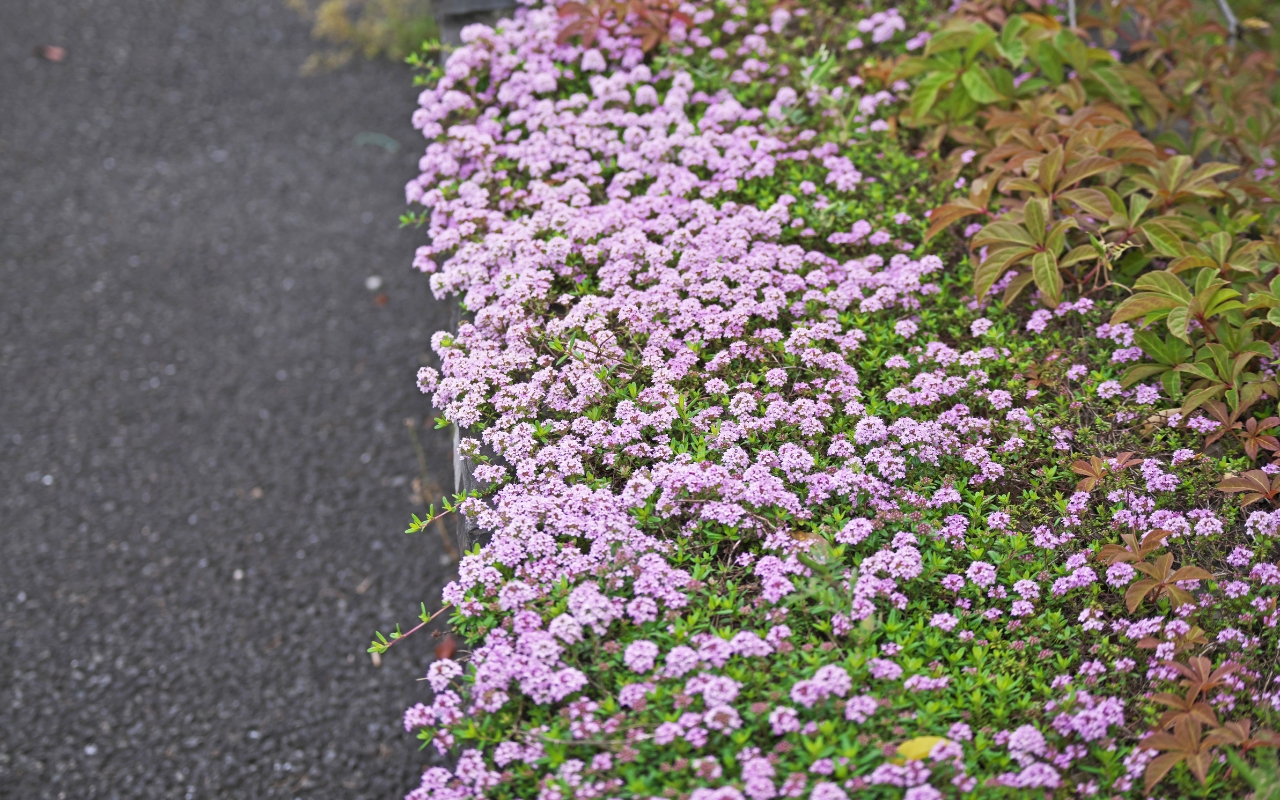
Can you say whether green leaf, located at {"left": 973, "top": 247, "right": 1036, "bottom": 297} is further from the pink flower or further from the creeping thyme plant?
the pink flower

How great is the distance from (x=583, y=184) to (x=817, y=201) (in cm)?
78

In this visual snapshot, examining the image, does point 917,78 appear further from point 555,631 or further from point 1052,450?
point 555,631

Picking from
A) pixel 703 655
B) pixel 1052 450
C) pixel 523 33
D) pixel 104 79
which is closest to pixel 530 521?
pixel 703 655

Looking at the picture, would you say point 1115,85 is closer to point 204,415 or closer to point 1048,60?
point 1048,60

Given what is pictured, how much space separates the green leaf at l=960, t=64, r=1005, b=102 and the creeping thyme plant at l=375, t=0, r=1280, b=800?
0.5 inches

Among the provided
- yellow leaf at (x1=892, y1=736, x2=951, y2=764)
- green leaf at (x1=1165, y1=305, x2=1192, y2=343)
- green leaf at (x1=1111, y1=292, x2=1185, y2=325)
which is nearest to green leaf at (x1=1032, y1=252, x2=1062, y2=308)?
green leaf at (x1=1111, y1=292, x2=1185, y2=325)

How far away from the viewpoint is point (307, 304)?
486cm

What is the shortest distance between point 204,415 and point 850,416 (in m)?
3.34

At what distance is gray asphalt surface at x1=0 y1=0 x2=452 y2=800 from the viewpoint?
328cm

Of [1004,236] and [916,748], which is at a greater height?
[1004,236]

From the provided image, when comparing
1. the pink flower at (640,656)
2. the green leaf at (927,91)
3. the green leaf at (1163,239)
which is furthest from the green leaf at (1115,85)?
the pink flower at (640,656)

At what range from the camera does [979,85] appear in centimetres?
309

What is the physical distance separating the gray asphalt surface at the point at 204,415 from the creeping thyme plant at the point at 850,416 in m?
1.20

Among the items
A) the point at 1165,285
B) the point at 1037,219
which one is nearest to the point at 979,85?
the point at 1037,219
